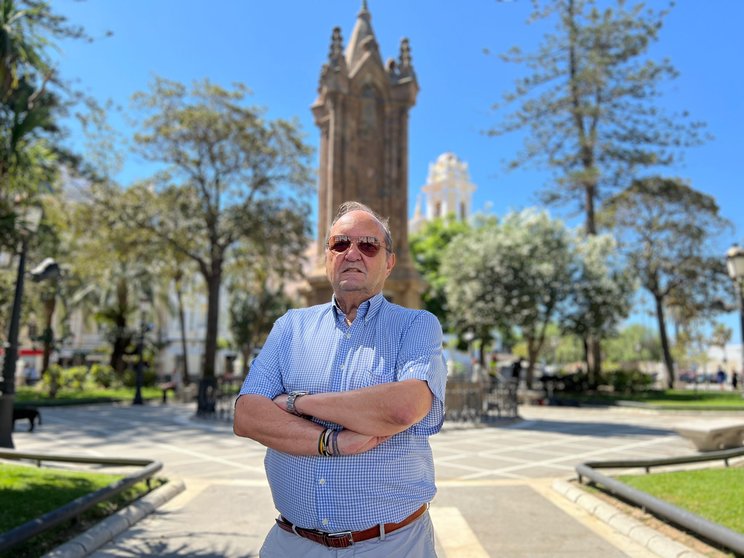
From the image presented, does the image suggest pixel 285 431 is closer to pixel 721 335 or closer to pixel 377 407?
pixel 377 407

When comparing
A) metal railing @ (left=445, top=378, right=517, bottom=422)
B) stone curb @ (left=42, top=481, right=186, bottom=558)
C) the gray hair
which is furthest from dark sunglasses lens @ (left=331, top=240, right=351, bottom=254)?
metal railing @ (left=445, top=378, right=517, bottom=422)

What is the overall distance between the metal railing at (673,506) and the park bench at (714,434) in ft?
4.54

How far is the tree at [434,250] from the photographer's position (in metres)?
39.4

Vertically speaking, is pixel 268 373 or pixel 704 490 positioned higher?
pixel 268 373

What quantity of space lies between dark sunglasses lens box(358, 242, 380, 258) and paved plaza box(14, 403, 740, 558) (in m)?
3.12

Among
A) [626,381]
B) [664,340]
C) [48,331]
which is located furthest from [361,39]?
[664,340]

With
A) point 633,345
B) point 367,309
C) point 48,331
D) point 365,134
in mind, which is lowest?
point 367,309

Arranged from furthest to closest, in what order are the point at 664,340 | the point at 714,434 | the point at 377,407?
the point at 664,340, the point at 714,434, the point at 377,407

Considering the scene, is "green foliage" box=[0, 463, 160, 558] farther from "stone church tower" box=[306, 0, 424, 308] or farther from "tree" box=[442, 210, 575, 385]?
"tree" box=[442, 210, 575, 385]

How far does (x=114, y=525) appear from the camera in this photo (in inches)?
202

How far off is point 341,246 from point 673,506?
4.04 m

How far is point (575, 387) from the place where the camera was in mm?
29109

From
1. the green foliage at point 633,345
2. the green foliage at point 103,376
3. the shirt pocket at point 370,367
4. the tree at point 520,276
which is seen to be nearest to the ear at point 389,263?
the shirt pocket at point 370,367

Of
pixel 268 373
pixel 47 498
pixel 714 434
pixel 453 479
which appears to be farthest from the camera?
pixel 714 434
